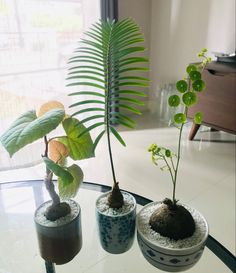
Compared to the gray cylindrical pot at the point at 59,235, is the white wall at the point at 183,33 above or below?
above

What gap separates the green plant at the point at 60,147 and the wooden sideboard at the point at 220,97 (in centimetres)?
167

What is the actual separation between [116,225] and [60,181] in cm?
18

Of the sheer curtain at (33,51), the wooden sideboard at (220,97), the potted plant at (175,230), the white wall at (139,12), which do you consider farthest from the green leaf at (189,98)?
the white wall at (139,12)

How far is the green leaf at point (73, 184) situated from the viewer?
69 centimetres

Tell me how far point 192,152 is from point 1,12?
5.96 ft

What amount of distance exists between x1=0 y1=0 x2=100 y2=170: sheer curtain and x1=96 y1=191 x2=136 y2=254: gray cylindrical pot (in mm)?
1522

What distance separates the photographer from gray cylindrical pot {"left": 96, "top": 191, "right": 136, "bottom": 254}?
2.29 feet

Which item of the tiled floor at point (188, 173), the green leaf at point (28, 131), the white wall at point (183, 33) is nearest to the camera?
the green leaf at point (28, 131)

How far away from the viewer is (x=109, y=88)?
68 cm

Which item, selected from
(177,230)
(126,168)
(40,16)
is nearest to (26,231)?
(177,230)

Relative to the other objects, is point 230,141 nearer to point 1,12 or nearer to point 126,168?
point 126,168

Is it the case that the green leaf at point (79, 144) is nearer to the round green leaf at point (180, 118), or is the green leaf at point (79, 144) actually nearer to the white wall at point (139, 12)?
the round green leaf at point (180, 118)

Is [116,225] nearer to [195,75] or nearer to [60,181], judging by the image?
[60,181]

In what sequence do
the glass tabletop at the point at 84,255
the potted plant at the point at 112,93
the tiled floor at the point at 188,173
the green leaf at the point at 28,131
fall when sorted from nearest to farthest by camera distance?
the green leaf at the point at 28,131 < the potted plant at the point at 112,93 < the glass tabletop at the point at 84,255 < the tiled floor at the point at 188,173
